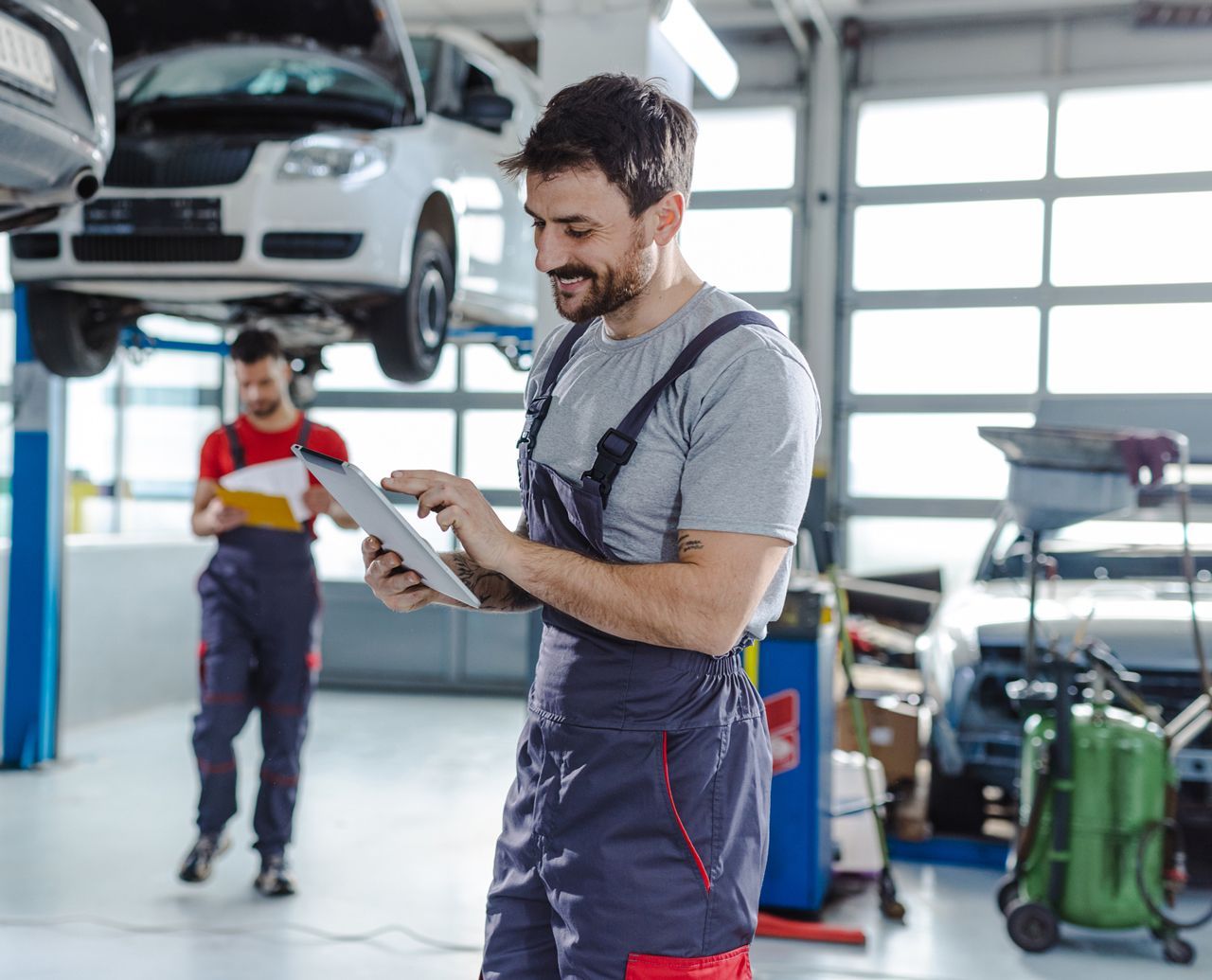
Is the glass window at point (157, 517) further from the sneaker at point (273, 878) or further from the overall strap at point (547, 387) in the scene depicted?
the overall strap at point (547, 387)

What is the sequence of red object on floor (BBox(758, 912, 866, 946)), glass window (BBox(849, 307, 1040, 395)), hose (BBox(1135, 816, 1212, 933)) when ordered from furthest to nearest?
glass window (BBox(849, 307, 1040, 395)) → red object on floor (BBox(758, 912, 866, 946)) → hose (BBox(1135, 816, 1212, 933))

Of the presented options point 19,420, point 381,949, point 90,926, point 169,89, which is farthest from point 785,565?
point 19,420

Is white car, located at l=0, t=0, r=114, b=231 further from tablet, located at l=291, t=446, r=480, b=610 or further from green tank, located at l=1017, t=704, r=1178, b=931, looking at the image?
green tank, located at l=1017, t=704, r=1178, b=931

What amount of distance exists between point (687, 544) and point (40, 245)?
3759 millimetres

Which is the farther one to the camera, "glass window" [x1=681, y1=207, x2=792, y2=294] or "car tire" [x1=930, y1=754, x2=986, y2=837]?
"glass window" [x1=681, y1=207, x2=792, y2=294]

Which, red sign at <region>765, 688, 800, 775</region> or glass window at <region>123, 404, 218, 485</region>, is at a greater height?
glass window at <region>123, 404, 218, 485</region>

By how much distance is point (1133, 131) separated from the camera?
8359 millimetres

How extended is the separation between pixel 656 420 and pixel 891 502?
7.44 metres

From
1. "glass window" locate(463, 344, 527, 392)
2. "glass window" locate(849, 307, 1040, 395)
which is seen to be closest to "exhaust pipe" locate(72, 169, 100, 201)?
"glass window" locate(463, 344, 527, 392)

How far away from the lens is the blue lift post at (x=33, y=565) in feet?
19.4

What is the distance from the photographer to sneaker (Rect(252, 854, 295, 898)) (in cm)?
408

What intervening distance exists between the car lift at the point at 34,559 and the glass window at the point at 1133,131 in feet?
15.1

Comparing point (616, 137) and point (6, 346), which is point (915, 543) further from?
point (616, 137)

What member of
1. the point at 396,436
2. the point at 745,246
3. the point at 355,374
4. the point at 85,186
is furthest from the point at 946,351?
the point at 85,186
